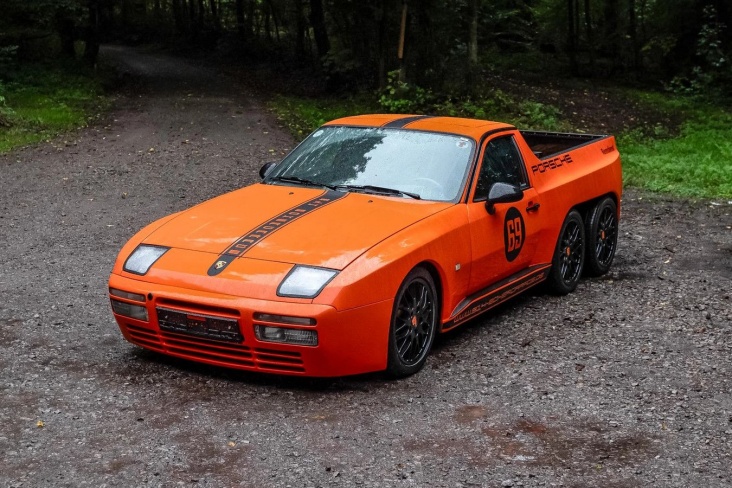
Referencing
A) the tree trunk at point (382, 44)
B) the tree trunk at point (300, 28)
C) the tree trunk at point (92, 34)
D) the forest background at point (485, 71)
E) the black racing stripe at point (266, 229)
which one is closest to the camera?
the black racing stripe at point (266, 229)

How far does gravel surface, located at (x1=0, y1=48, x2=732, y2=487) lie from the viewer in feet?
15.0

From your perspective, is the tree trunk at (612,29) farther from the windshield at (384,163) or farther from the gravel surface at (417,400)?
the windshield at (384,163)

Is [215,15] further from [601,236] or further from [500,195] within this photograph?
[500,195]

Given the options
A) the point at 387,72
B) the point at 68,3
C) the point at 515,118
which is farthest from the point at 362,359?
the point at 68,3

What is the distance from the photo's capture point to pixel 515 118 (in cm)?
1970

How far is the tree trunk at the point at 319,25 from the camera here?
27.5 m

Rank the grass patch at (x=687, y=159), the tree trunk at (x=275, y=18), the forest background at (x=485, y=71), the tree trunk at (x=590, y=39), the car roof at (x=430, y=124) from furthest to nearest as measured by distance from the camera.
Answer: the tree trunk at (x=275, y=18) < the tree trunk at (x=590, y=39) < the forest background at (x=485, y=71) < the grass patch at (x=687, y=159) < the car roof at (x=430, y=124)

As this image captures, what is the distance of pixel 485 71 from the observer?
92.1 feet

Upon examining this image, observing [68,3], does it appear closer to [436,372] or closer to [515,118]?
[515,118]

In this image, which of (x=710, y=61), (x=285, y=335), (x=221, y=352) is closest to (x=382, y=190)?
(x=285, y=335)

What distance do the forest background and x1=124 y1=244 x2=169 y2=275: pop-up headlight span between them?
373 inches

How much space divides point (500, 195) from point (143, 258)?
8.21 ft

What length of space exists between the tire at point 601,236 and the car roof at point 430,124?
147cm

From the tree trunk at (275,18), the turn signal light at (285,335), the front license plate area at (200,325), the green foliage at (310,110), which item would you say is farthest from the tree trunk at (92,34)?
the turn signal light at (285,335)
